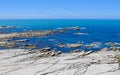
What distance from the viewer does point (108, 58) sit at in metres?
53.5

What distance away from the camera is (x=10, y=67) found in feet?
159

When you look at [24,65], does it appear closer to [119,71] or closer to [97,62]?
[97,62]

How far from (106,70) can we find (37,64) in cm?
1311

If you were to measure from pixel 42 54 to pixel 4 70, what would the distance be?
46.4 feet

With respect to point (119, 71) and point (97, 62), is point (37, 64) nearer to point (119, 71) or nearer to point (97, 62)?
point (97, 62)

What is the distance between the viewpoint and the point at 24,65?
4953cm

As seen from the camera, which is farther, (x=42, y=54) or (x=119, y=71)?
(x=42, y=54)

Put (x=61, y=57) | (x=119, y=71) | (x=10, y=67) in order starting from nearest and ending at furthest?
(x=119, y=71), (x=10, y=67), (x=61, y=57)

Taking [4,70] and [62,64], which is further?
[62,64]

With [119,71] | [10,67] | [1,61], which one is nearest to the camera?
[119,71]

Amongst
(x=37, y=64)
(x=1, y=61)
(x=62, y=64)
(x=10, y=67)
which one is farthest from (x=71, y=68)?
(x=1, y=61)

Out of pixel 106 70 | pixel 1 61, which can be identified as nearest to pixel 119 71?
pixel 106 70

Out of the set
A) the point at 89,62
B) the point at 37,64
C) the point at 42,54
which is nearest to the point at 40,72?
the point at 37,64

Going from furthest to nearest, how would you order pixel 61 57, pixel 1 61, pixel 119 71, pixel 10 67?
pixel 61 57 < pixel 1 61 < pixel 10 67 < pixel 119 71
